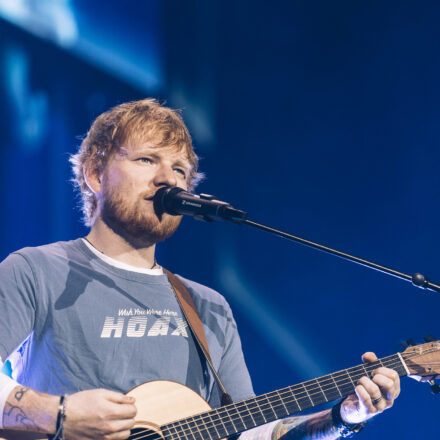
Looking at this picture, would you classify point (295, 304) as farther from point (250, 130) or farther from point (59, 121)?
point (59, 121)

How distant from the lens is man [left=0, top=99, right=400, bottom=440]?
1.90 m

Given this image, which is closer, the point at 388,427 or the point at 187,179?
the point at 187,179

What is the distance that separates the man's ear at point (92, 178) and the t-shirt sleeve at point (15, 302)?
23.4 inches

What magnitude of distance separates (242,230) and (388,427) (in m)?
1.54

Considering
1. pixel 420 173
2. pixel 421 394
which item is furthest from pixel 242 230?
pixel 421 394

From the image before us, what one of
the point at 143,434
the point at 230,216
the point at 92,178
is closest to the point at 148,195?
the point at 92,178

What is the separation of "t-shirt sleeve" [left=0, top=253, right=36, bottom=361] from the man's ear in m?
0.59

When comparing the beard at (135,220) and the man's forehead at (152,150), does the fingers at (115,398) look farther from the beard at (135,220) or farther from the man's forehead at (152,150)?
the man's forehead at (152,150)

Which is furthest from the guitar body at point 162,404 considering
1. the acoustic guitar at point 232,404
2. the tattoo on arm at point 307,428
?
the tattoo on arm at point 307,428

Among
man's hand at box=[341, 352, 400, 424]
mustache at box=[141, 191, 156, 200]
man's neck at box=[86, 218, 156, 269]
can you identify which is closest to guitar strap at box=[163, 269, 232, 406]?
man's neck at box=[86, 218, 156, 269]

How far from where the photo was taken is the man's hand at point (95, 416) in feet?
5.98

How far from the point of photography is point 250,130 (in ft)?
12.9

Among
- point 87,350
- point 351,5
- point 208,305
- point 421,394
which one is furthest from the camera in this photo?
point 351,5

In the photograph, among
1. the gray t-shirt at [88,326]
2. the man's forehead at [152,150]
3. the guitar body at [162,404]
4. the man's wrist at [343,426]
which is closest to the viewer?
the guitar body at [162,404]
